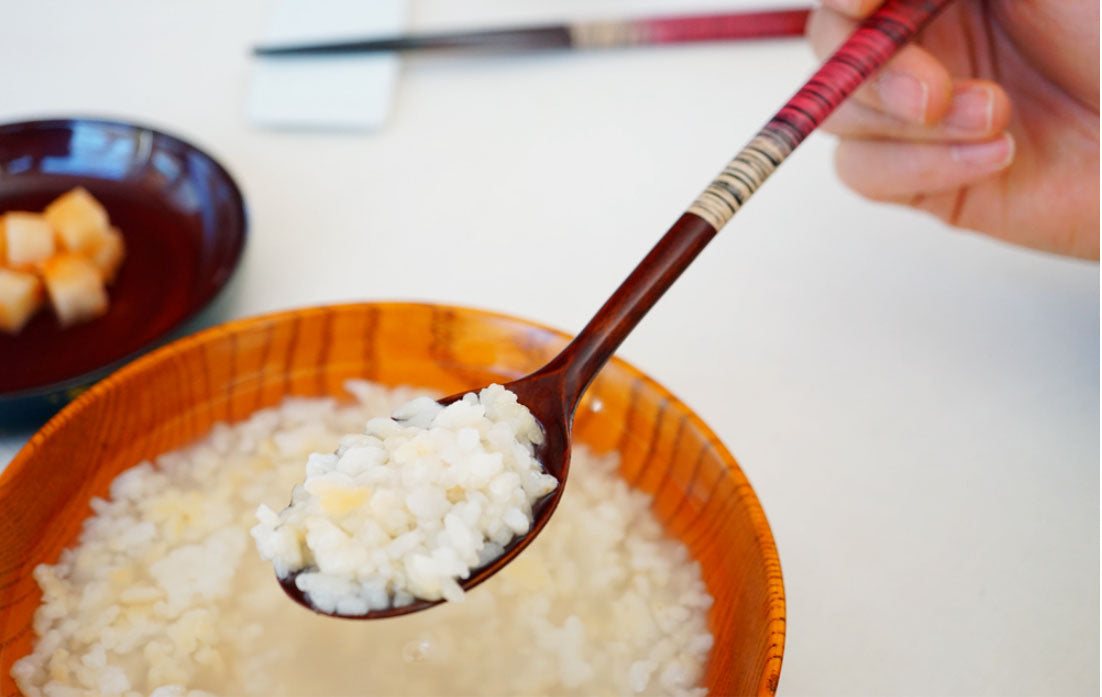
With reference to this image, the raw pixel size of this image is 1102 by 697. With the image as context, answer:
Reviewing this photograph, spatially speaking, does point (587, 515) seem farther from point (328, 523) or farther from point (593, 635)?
point (328, 523)

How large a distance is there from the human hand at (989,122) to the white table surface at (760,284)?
0.30 ft

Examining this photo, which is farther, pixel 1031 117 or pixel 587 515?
pixel 1031 117

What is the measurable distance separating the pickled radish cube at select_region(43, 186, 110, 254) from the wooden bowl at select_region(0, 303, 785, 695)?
0.39 m

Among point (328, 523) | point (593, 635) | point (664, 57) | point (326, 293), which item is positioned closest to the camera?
point (328, 523)

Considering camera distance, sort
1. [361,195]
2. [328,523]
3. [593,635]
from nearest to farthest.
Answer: [328,523]
[593,635]
[361,195]

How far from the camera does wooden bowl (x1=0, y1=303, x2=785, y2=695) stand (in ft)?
2.47

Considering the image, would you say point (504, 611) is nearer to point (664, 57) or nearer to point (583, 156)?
point (583, 156)

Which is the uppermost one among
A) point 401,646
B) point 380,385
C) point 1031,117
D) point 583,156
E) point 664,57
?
point 1031,117

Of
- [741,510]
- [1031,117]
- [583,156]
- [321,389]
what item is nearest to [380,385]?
[321,389]

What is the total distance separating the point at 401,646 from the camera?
2.70ft

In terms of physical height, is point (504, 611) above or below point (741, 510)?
below

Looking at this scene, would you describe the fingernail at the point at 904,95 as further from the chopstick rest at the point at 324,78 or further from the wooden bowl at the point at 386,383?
the chopstick rest at the point at 324,78

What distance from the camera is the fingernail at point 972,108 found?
1.09 metres

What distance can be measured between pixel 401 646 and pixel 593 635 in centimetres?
17
